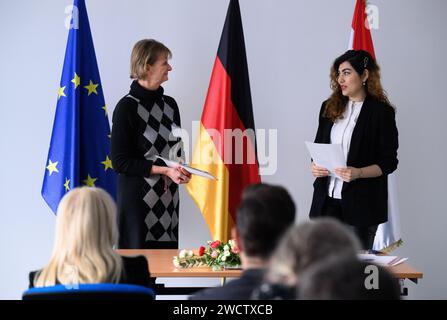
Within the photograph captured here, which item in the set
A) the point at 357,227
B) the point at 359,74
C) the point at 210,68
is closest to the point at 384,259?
the point at 357,227

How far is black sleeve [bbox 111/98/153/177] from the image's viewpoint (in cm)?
381

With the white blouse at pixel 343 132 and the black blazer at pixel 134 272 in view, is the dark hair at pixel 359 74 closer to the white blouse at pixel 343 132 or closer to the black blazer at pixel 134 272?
the white blouse at pixel 343 132

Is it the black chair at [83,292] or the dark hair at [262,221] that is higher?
the dark hair at [262,221]

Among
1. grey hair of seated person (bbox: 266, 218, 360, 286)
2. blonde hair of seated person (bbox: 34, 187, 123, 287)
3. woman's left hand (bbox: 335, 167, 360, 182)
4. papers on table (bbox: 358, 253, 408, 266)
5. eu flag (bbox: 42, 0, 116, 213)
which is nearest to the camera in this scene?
grey hair of seated person (bbox: 266, 218, 360, 286)

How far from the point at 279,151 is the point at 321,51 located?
85 centimetres

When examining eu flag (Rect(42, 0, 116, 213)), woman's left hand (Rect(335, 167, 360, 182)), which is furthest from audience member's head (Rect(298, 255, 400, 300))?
eu flag (Rect(42, 0, 116, 213))

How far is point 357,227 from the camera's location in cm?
368

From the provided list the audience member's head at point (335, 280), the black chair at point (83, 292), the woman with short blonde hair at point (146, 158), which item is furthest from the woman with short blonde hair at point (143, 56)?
the audience member's head at point (335, 280)

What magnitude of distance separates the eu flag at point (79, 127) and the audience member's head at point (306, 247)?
3222 millimetres

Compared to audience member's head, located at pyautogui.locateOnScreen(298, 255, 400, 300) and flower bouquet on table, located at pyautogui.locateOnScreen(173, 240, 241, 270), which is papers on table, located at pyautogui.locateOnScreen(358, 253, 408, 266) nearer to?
flower bouquet on table, located at pyautogui.locateOnScreen(173, 240, 241, 270)

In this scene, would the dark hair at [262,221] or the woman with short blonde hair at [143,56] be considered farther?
the woman with short blonde hair at [143,56]

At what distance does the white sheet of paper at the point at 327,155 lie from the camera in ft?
11.4

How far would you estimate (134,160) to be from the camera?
3.83 meters

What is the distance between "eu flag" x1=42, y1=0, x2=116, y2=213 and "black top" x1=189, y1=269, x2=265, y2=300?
2.82m
